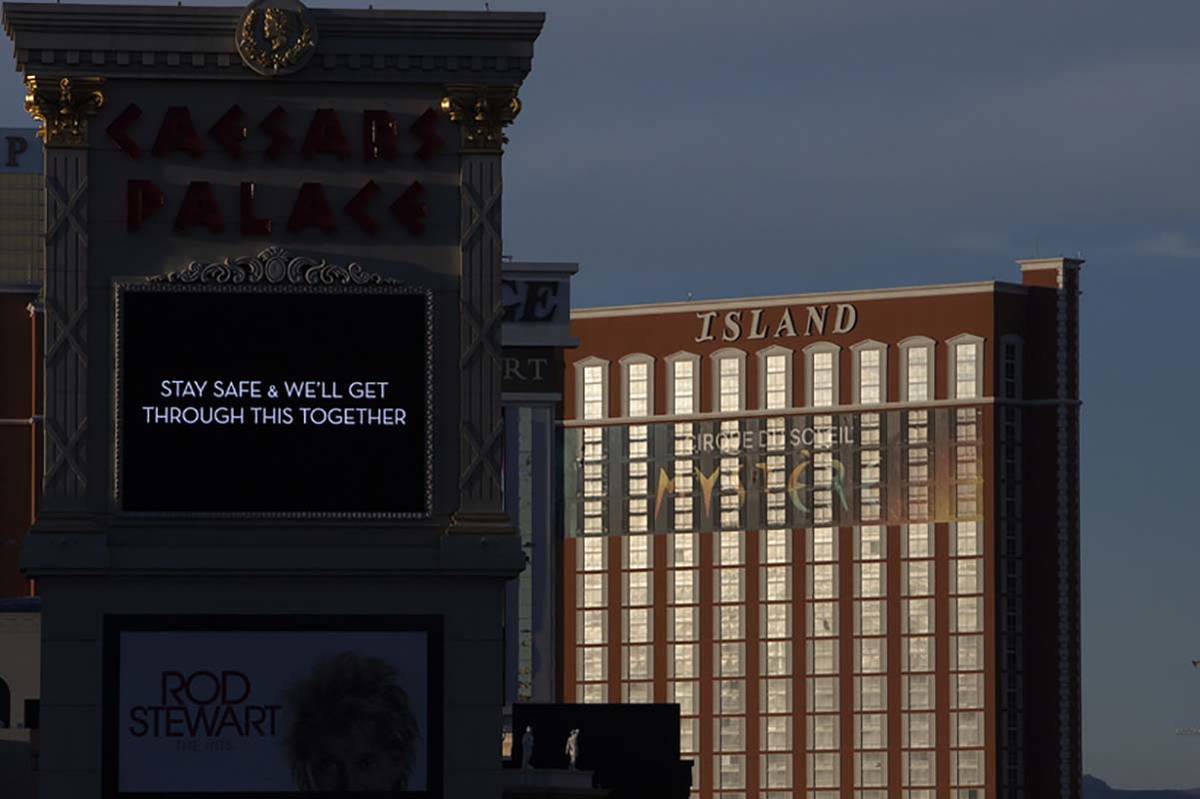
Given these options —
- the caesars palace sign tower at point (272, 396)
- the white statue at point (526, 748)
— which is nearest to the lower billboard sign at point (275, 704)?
the caesars palace sign tower at point (272, 396)

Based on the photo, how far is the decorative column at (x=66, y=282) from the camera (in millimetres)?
75938

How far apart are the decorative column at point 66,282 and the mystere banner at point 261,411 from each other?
0.94m

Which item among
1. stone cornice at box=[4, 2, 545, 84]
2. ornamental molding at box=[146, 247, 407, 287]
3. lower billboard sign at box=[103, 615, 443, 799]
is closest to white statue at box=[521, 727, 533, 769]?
lower billboard sign at box=[103, 615, 443, 799]

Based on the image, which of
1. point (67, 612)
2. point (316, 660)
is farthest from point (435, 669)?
point (67, 612)

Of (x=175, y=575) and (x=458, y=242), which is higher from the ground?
(x=458, y=242)

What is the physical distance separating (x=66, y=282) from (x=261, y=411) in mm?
5449

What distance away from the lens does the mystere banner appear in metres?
76.1

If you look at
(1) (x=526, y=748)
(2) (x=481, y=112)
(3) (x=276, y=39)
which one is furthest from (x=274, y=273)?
(1) (x=526, y=748)

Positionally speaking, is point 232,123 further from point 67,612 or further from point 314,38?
point 67,612

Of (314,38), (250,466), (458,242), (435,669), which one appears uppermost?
(314,38)

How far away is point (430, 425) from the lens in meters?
76.4

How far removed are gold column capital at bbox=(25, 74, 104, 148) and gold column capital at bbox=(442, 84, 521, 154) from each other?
324 inches

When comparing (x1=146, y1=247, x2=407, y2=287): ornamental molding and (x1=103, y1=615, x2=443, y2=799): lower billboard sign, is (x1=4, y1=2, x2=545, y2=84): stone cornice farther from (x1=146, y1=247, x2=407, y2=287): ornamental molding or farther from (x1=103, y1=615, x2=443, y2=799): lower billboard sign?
(x1=103, y1=615, x2=443, y2=799): lower billboard sign

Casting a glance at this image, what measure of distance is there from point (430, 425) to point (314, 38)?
31.3 ft
